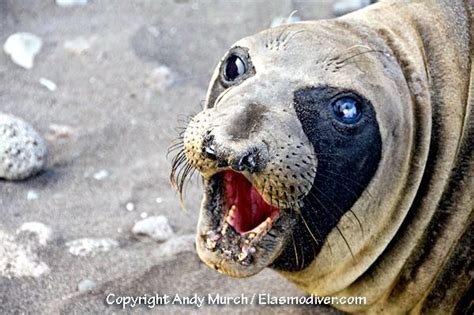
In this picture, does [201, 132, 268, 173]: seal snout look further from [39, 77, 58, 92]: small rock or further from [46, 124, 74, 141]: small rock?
[39, 77, 58, 92]: small rock

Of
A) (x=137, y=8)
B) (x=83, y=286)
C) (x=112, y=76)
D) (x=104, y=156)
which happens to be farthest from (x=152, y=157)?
(x=137, y=8)

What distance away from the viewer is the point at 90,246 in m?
4.09

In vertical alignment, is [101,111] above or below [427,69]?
below

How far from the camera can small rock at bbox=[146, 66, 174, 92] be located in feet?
17.7

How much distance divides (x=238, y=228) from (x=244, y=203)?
0.08 m

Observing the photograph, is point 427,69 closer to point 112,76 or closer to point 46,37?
point 112,76

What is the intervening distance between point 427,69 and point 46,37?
275 centimetres

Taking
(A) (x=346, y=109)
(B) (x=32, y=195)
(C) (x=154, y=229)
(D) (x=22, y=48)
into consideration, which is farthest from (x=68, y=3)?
(A) (x=346, y=109)

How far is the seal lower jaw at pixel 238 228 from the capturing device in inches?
126

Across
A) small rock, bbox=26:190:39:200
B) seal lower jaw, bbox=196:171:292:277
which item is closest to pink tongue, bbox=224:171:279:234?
seal lower jaw, bbox=196:171:292:277

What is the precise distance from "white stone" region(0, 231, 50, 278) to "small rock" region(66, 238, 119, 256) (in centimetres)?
16

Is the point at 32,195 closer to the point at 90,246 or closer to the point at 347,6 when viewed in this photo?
the point at 90,246

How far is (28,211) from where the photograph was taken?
168 inches

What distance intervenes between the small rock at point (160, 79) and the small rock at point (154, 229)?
4.09 feet
